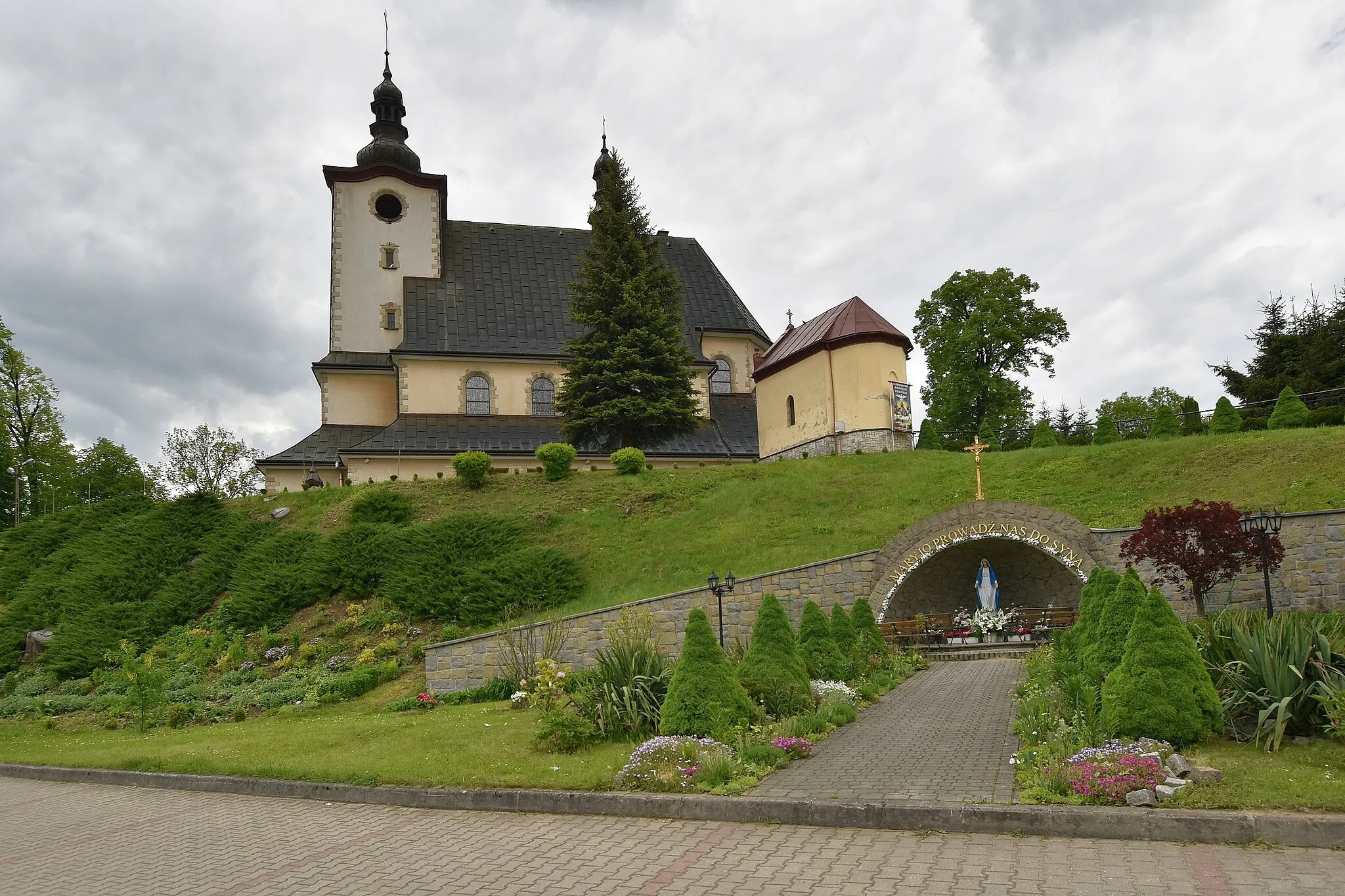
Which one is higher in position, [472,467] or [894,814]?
[472,467]

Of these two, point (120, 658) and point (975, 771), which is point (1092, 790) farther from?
point (120, 658)

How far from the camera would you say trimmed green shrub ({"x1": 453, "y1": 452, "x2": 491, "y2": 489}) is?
26.4 m

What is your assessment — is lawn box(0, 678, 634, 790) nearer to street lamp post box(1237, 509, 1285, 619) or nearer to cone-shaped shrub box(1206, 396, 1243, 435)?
street lamp post box(1237, 509, 1285, 619)

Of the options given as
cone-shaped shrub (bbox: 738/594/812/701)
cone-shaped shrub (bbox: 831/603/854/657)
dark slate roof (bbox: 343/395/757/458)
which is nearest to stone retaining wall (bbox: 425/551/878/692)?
cone-shaped shrub (bbox: 831/603/854/657)

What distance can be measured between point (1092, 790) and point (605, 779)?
13.1 ft

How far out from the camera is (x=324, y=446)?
33719 millimetres

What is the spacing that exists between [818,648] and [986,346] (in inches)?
1132

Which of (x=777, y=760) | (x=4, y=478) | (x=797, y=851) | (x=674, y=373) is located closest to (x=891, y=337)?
(x=674, y=373)

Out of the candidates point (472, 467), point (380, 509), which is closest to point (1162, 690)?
point (380, 509)

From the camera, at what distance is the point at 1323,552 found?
49.5 ft

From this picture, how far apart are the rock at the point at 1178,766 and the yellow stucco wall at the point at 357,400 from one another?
3275 cm

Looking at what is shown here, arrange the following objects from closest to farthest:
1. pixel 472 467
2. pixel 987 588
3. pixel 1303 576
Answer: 1. pixel 1303 576
2. pixel 987 588
3. pixel 472 467

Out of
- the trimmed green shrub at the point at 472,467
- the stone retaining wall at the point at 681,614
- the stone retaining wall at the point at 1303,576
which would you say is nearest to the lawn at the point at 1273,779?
the stone retaining wall at the point at 1303,576

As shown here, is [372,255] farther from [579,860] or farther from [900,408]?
[579,860]
